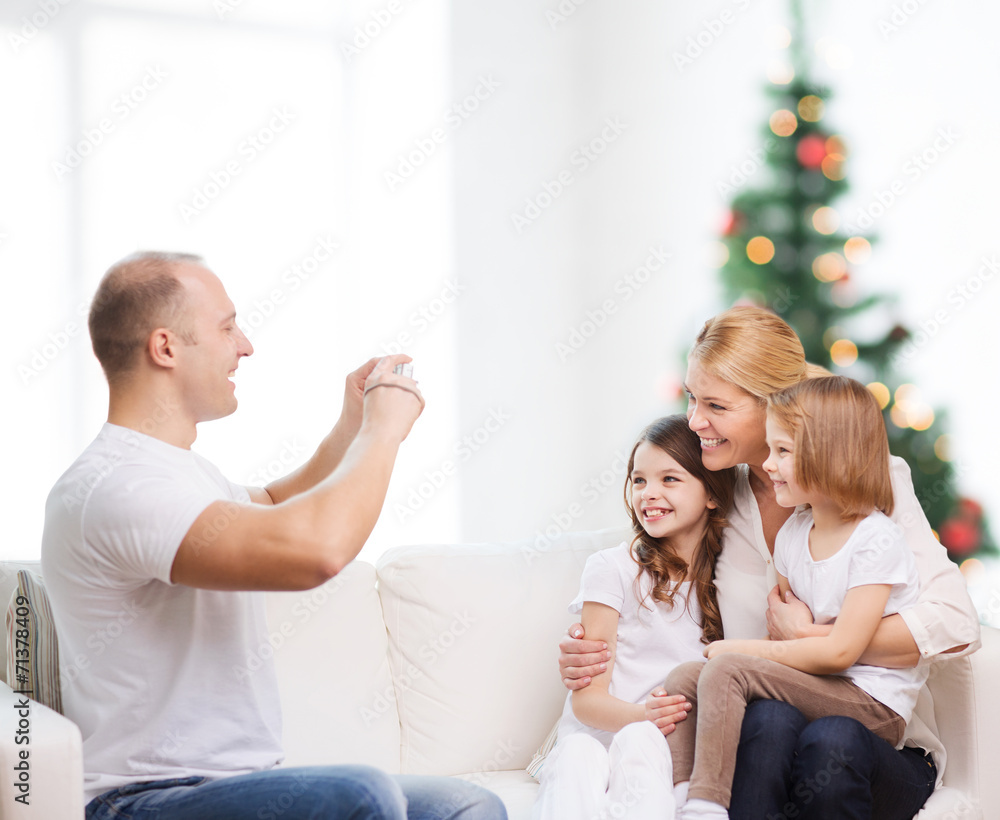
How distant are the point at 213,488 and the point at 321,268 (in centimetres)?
222

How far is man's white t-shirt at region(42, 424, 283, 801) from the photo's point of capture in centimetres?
113

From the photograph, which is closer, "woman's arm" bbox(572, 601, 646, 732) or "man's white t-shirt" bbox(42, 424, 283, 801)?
"man's white t-shirt" bbox(42, 424, 283, 801)

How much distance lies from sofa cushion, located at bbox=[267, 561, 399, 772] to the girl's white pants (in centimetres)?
45

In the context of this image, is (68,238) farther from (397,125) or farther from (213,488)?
(213,488)

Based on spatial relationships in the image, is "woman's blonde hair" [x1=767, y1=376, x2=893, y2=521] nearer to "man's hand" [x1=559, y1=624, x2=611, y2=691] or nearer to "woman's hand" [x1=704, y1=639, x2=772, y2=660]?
"woman's hand" [x1=704, y1=639, x2=772, y2=660]

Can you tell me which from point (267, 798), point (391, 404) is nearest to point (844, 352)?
point (391, 404)

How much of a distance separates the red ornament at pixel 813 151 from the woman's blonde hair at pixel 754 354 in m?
1.14

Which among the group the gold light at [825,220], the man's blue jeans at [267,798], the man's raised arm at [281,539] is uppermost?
the gold light at [825,220]

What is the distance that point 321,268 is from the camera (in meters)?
3.45

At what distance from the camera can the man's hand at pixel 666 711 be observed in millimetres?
1584

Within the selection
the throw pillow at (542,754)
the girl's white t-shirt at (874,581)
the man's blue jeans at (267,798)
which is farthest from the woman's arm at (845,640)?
the man's blue jeans at (267,798)

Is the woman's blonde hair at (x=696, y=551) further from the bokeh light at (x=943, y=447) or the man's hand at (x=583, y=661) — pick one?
the bokeh light at (x=943, y=447)

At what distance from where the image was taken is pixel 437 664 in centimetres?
197

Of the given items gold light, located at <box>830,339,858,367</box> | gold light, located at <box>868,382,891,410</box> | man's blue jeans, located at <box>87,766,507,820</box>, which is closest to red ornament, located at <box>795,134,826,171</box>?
gold light, located at <box>830,339,858,367</box>
